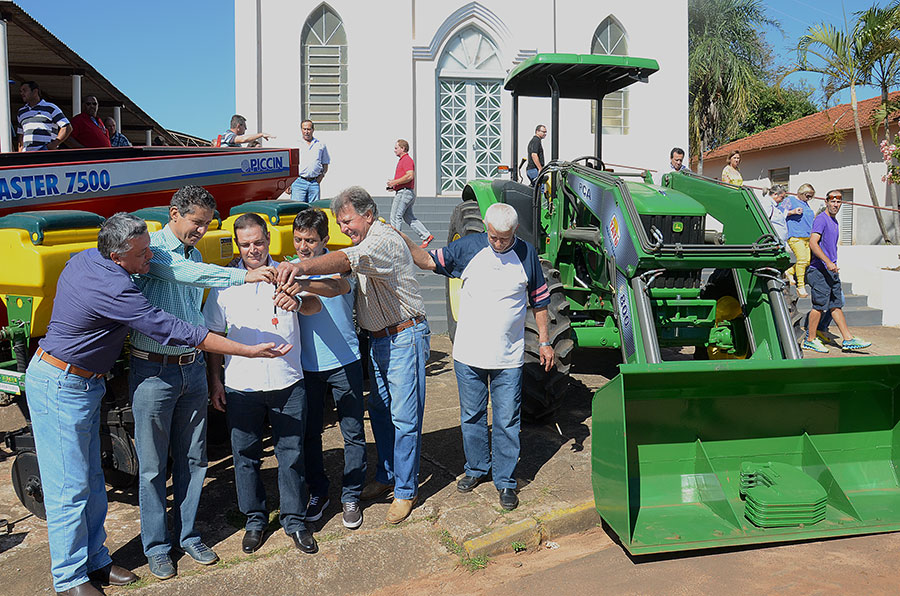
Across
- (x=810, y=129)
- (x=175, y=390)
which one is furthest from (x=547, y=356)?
(x=810, y=129)

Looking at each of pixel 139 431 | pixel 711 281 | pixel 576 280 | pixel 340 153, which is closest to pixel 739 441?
pixel 711 281

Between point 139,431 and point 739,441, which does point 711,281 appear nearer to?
point 739,441

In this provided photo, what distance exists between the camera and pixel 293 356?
150 inches

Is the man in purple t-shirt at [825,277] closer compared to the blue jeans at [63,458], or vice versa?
the blue jeans at [63,458]

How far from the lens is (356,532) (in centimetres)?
405

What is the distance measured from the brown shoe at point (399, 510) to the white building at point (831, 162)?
1681 cm

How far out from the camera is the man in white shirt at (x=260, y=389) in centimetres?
373

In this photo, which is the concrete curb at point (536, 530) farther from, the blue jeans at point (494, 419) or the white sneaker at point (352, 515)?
the white sneaker at point (352, 515)

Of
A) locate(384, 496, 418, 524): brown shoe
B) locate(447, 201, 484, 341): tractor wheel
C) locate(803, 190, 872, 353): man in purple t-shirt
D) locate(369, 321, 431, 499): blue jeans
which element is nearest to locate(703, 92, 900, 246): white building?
locate(803, 190, 872, 353): man in purple t-shirt

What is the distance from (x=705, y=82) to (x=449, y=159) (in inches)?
623

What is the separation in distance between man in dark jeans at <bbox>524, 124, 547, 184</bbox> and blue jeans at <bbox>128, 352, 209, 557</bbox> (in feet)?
12.3

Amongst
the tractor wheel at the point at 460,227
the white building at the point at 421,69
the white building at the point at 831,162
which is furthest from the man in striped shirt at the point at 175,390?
the white building at the point at 831,162

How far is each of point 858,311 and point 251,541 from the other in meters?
10.0


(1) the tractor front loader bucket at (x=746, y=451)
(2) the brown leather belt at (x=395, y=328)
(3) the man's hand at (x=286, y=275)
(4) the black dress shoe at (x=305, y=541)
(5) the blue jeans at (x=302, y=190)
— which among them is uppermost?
(5) the blue jeans at (x=302, y=190)
